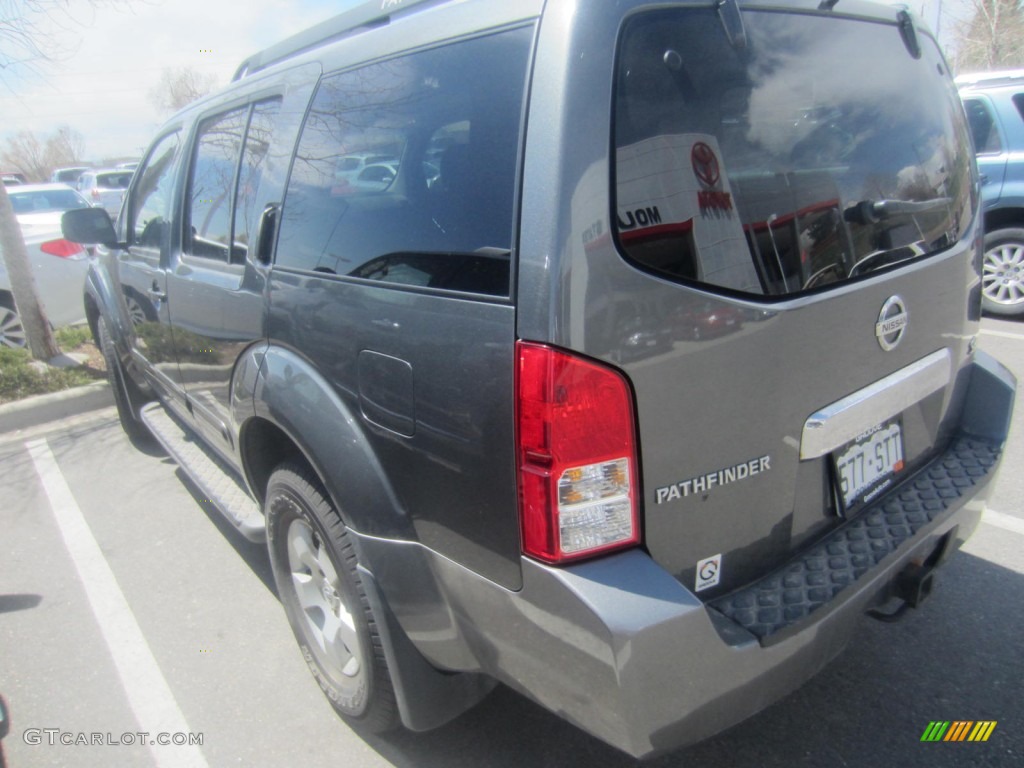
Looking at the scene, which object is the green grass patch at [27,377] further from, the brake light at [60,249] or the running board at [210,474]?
the running board at [210,474]

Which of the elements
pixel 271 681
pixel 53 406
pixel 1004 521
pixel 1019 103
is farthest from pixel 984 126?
pixel 53 406

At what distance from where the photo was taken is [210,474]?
3.46 metres

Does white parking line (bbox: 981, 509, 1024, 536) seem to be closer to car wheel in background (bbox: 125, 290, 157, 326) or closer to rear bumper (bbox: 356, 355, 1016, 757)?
rear bumper (bbox: 356, 355, 1016, 757)

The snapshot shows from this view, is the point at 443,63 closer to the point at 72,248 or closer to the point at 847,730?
the point at 847,730

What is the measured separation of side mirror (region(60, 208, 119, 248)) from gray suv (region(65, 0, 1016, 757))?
208cm

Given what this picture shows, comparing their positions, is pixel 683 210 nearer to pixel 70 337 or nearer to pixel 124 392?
pixel 124 392

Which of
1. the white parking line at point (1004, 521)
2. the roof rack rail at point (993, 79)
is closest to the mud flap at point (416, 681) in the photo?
the white parking line at point (1004, 521)

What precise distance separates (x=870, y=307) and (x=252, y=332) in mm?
1839

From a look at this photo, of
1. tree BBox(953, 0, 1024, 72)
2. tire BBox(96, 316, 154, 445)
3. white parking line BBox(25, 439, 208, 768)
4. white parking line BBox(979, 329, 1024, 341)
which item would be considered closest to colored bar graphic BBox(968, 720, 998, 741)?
white parking line BBox(25, 439, 208, 768)

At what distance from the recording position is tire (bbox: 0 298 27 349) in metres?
7.01

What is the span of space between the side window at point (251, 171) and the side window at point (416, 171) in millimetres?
308

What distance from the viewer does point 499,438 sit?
1549mm

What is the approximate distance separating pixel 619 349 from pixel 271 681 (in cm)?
200

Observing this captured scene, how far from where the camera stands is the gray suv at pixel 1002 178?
6258mm
